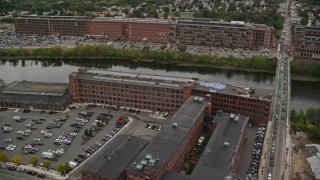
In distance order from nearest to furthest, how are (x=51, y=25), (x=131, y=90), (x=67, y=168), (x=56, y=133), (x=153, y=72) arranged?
(x=67, y=168) < (x=56, y=133) < (x=131, y=90) < (x=153, y=72) < (x=51, y=25)

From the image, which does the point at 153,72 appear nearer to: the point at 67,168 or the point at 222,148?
the point at 222,148

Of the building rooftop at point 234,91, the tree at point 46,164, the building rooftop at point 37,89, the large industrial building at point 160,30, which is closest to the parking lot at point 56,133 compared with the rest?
the tree at point 46,164

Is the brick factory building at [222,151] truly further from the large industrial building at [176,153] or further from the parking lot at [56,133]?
the parking lot at [56,133]

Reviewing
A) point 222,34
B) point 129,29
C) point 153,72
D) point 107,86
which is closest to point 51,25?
point 129,29

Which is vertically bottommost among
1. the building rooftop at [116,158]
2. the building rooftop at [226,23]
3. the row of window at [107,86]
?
the building rooftop at [116,158]

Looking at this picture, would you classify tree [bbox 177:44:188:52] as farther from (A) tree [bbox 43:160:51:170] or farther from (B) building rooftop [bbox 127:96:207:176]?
(A) tree [bbox 43:160:51:170]

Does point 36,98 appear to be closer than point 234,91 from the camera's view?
No
